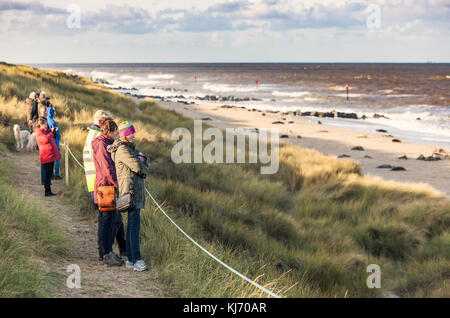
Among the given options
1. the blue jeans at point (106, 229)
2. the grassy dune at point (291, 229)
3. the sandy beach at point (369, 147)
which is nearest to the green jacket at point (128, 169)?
the blue jeans at point (106, 229)

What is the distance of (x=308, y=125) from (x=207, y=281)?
2530cm

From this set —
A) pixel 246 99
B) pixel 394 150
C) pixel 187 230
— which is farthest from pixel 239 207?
pixel 246 99

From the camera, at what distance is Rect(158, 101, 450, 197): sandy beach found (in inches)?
574

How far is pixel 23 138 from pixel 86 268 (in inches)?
290

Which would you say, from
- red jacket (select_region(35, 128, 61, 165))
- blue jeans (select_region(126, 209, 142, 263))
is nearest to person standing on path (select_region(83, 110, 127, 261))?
blue jeans (select_region(126, 209, 142, 263))

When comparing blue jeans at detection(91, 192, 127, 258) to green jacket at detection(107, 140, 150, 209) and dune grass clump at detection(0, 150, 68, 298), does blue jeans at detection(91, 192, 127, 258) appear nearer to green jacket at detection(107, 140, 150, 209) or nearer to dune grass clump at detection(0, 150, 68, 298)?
dune grass clump at detection(0, 150, 68, 298)

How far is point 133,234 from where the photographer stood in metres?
5.14

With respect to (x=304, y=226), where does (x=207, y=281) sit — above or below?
above

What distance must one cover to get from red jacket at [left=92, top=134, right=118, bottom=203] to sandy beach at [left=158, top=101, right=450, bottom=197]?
958 cm

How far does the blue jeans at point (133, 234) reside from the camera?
5.06 meters

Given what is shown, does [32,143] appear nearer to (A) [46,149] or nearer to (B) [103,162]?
(A) [46,149]

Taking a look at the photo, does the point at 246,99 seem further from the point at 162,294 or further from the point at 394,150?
the point at 162,294

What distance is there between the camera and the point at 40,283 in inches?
169

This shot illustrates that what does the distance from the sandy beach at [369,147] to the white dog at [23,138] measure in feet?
32.0
